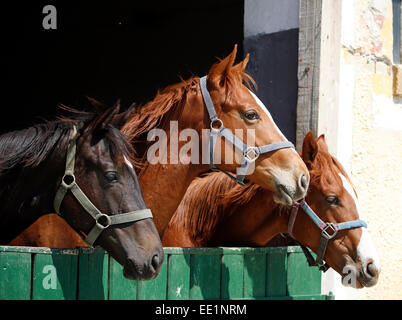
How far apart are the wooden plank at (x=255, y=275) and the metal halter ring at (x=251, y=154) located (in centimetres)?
57

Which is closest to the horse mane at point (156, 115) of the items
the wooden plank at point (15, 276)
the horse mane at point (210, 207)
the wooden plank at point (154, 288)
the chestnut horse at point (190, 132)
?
the chestnut horse at point (190, 132)

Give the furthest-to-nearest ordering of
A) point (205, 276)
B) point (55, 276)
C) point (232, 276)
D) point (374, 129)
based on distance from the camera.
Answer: point (374, 129)
point (232, 276)
point (205, 276)
point (55, 276)

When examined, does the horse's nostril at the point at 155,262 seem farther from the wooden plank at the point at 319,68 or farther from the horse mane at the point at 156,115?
A: the wooden plank at the point at 319,68

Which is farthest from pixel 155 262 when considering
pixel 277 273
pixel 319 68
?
pixel 319 68

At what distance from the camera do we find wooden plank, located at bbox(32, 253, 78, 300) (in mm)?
2535

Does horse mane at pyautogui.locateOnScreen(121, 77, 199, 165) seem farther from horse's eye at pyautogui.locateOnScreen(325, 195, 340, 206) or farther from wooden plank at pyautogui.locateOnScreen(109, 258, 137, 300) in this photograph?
horse's eye at pyautogui.locateOnScreen(325, 195, 340, 206)

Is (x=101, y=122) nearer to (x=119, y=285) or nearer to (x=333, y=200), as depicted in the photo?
(x=119, y=285)

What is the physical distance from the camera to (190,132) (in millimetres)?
3227

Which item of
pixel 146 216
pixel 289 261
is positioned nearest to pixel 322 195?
pixel 289 261

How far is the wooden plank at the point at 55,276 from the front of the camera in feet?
8.32

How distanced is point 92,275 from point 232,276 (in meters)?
0.84
